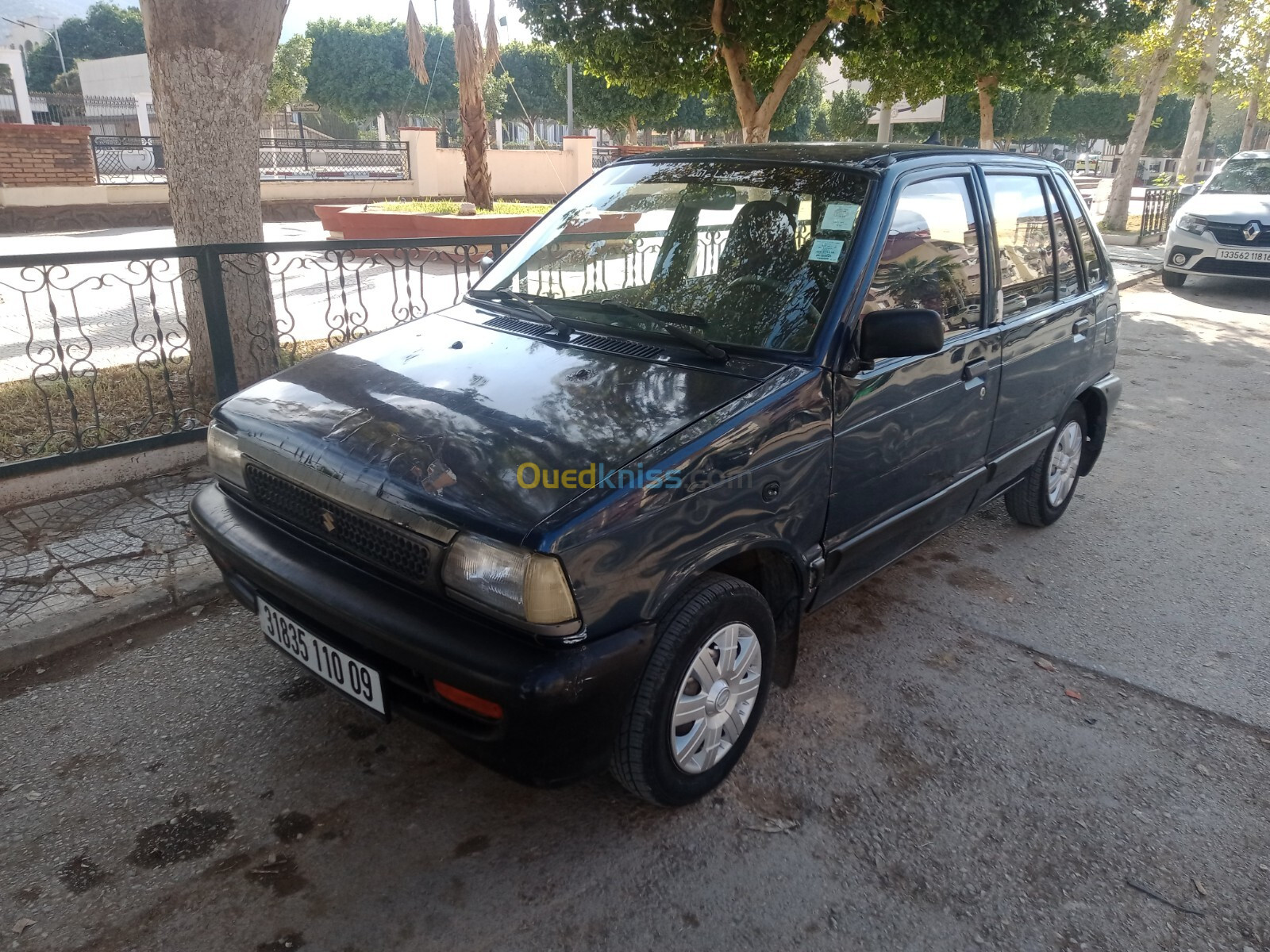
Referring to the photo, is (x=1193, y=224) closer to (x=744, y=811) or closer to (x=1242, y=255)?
(x=1242, y=255)

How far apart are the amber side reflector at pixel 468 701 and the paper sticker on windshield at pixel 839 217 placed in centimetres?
193

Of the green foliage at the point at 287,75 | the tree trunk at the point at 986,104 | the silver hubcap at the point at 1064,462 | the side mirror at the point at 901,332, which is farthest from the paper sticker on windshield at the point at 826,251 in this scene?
the green foliage at the point at 287,75

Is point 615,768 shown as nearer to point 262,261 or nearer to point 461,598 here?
point 461,598

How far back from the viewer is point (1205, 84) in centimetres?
1852

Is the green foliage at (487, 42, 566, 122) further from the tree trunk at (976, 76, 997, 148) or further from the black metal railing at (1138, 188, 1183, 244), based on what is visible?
the tree trunk at (976, 76, 997, 148)

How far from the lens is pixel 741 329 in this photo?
2.84 meters

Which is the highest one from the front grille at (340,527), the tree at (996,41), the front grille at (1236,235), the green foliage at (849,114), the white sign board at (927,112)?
the green foliage at (849,114)

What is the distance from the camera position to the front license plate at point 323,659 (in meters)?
2.36

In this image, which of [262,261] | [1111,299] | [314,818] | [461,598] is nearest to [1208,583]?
[1111,299]

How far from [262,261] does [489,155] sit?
20.8 m

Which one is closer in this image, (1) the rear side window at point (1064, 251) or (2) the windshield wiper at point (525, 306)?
(2) the windshield wiper at point (525, 306)

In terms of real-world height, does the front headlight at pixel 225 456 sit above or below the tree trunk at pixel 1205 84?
below

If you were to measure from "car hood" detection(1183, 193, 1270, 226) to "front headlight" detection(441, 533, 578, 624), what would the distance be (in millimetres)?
12498

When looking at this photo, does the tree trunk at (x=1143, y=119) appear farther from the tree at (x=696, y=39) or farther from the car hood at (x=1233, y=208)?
the tree at (x=696, y=39)
